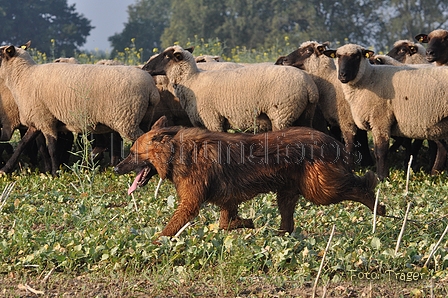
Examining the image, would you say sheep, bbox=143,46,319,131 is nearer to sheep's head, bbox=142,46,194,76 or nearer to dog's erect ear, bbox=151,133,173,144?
sheep's head, bbox=142,46,194,76

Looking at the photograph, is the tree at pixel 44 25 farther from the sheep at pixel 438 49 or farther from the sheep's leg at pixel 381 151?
the sheep's leg at pixel 381 151

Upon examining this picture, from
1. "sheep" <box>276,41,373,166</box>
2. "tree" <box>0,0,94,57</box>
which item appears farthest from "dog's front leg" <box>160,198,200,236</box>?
"tree" <box>0,0,94,57</box>

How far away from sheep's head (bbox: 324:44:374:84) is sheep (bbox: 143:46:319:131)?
1.66 ft

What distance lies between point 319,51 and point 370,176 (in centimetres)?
518

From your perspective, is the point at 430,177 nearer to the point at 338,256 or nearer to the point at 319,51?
the point at 319,51

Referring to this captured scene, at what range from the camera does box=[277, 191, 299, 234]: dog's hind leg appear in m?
6.12

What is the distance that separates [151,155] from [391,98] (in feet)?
15.1

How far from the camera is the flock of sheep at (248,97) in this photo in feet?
31.2

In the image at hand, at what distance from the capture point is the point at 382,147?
9648 millimetres

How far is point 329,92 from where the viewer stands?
35.2 ft

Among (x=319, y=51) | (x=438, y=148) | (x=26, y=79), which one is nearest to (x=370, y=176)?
(x=438, y=148)

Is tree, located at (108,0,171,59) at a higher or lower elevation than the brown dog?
lower

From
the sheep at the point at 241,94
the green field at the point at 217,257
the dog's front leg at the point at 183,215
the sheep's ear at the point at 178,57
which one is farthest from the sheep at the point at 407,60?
the dog's front leg at the point at 183,215

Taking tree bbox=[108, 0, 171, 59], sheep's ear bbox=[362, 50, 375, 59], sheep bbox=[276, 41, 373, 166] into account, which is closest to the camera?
sheep's ear bbox=[362, 50, 375, 59]
